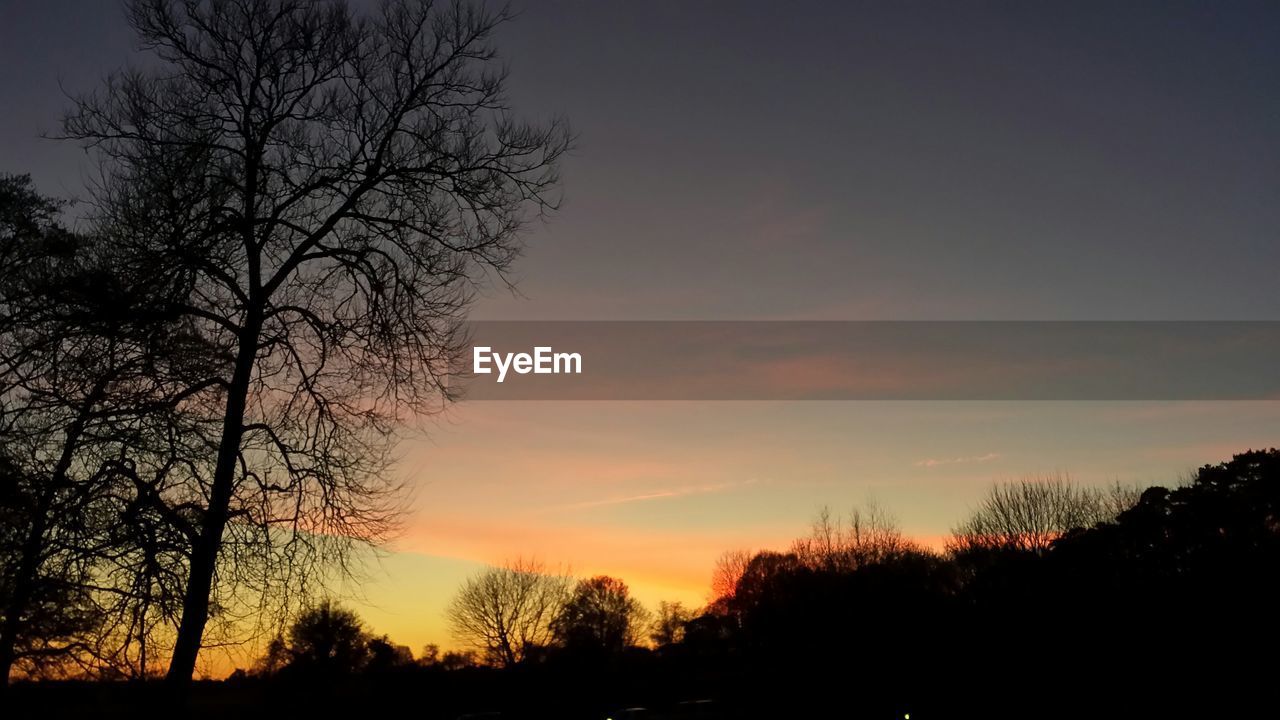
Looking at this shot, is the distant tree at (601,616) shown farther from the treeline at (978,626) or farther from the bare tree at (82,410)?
the bare tree at (82,410)

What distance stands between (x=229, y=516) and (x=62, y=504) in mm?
1629

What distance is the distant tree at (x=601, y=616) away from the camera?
74562 millimetres

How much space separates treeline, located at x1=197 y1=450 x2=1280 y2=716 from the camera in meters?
25.2

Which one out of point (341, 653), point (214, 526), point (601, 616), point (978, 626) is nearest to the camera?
point (214, 526)

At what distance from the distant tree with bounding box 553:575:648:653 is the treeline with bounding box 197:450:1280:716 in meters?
0.84

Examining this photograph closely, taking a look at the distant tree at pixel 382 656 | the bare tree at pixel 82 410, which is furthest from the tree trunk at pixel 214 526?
the distant tree at pixel 382 656

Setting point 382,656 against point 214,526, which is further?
point 382,656

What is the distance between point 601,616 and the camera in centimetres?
8594

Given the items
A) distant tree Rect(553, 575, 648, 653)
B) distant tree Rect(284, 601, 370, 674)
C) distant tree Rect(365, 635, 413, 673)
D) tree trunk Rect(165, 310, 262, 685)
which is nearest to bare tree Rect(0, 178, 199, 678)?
tree trunk Rect(165, 310, 262, 685)

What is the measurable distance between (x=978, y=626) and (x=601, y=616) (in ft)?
176

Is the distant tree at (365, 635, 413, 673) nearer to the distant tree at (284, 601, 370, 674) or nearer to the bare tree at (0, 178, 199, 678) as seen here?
the distant tree at (284, 601, 370, 674)

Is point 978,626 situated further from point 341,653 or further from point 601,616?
point 601,616

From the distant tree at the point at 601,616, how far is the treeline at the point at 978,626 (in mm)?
836

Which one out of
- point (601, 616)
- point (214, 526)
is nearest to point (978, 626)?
point (214, 526)
